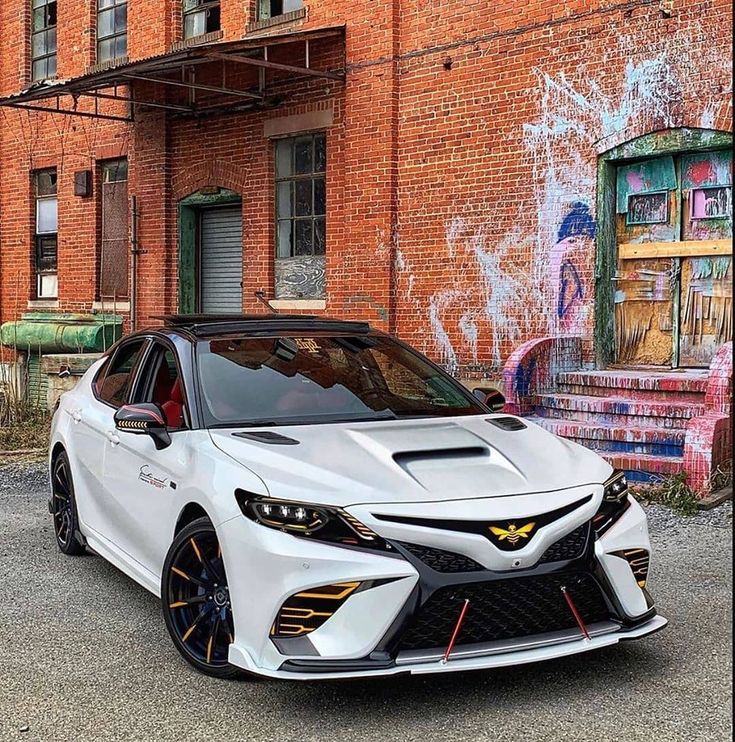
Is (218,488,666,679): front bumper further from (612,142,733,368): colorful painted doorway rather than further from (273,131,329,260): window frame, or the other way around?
(273,131,329,260): window frame

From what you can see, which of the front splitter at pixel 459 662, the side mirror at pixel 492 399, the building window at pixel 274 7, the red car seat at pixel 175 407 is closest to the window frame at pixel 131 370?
the red car seat at pixel 175 407

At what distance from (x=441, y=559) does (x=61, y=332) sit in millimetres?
13831

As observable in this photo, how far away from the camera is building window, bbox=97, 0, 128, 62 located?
16.5 meters

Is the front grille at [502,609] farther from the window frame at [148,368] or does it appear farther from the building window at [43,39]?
the building window at [43,39]

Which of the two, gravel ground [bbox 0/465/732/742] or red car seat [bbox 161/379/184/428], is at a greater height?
red car seat [bbox 161/379/184/428]

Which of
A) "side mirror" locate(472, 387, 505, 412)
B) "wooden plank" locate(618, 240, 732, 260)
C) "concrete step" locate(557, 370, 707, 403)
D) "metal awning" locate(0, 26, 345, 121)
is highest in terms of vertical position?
"metal awning" locate(0, 26, 345, 121)

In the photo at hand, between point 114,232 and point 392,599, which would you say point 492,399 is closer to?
point 392,599

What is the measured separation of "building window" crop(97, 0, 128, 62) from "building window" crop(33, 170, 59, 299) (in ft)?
7.98

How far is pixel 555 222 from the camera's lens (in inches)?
428

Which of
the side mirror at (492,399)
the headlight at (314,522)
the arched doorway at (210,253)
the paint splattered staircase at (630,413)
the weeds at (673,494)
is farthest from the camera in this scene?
the arched doorway at (210,253)

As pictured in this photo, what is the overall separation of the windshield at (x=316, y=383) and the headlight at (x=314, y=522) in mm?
905

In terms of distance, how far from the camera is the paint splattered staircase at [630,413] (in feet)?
28.9

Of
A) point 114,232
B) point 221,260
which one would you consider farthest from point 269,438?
point 114,232

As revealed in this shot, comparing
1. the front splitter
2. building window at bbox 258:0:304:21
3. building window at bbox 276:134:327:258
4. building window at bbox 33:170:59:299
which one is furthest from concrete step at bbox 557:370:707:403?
building window at bbox 33:170:59:299
